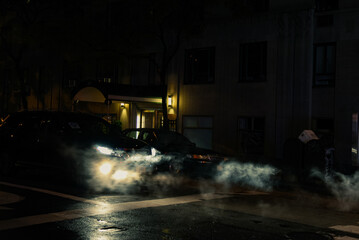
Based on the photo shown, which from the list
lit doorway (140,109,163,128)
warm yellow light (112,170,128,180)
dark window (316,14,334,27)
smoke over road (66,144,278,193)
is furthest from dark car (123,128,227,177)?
lit doorway (140,109,163,128)

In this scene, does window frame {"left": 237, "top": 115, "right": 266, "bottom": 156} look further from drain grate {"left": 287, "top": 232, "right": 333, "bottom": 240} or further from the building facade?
drain grate {"left": 287, "top": 232, "right": 333, "bottom": 240}

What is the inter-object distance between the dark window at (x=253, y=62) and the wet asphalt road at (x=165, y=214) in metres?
10.9

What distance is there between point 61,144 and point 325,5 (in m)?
14.1

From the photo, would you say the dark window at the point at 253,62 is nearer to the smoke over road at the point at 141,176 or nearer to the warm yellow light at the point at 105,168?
the smoke over road at the point at 141,176

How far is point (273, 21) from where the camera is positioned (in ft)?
67.4

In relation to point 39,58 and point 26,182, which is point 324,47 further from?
point 39,58

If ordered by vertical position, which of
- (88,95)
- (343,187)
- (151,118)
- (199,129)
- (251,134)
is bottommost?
(343,187)

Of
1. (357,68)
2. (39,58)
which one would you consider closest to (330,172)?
(357,68)

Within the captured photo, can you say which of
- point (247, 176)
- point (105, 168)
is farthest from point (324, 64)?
point (105, 168)

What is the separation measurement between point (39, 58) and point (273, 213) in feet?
84.9

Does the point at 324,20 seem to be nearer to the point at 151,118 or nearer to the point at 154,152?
the point at 151,118

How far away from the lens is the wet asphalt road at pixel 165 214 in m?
6.39

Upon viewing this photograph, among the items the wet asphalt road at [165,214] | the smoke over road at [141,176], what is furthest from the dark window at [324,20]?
the wet asphalt road at [165,214]

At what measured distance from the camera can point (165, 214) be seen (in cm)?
764
